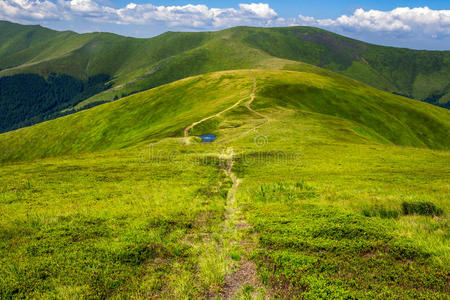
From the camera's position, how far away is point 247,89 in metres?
124

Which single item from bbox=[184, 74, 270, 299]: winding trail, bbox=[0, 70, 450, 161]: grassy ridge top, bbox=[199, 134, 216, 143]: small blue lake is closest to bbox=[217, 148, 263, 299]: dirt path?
bbox=[184, 74, 270, 299]: winding trail

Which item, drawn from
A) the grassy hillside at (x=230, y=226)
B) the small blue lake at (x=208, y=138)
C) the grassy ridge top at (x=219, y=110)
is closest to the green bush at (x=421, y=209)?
the grassy hillside at (x=230, y=226)

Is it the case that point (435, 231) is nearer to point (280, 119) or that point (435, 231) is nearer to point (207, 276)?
point (207, 276)

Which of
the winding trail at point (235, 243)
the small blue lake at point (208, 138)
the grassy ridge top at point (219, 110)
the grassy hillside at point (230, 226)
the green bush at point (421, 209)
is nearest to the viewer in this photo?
the grassy hillside at point (230, 226)

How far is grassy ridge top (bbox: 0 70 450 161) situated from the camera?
357 feet

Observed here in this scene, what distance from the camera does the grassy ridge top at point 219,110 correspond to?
10881 cm

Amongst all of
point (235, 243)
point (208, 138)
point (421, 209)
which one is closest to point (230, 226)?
point (235, 243)

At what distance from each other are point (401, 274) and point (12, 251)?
20.9m

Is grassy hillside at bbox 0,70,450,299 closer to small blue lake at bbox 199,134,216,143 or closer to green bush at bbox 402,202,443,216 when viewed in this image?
green bush at bbox 402,202,443,216

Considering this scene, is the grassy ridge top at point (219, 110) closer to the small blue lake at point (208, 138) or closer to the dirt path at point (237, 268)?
the small blue lake at point (208, 138)

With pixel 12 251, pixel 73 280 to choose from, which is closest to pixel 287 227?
pixel 73 280

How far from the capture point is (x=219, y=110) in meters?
92.1

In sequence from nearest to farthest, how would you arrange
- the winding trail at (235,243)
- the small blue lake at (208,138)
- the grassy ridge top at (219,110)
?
the winding trail at (235,243) → the small blue lake at (208,138) → the grassy ridge top at (219,110)

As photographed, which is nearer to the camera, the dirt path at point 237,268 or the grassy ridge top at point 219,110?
the dirt path at point 237,268
